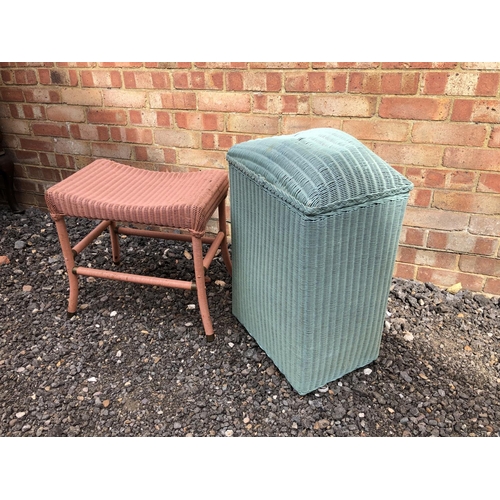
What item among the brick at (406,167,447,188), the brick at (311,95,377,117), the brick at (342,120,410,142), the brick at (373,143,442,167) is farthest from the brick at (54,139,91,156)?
the brick at (406,167,447,188)

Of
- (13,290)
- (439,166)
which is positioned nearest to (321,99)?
(439,166)

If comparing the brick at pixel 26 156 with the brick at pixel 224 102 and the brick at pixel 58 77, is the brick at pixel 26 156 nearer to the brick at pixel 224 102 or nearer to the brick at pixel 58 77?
the brick at pixel 58 77

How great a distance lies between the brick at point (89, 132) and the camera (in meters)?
2.53

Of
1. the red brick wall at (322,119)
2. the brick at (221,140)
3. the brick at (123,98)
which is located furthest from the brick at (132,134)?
the brick at (221,140)

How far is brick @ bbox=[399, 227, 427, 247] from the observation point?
2.15 metres

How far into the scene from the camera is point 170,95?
228 centimetres

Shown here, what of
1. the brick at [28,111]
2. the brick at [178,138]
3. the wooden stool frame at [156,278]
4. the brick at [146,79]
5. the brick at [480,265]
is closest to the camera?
the wooden stool frame at [156,278]

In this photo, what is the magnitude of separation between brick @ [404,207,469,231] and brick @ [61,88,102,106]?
1.75m

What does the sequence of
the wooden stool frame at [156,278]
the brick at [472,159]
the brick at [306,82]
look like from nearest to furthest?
the wooden stool frame at [156,278] → the brick at [472,159] → the brick at [306,82]

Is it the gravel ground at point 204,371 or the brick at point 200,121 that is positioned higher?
the brick at point 200,121

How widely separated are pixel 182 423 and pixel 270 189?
0.86 m

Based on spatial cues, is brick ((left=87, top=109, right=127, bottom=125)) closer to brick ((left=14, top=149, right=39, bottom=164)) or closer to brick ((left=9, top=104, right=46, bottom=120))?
brick ((left=9, top=104, right=46, bottom=120))

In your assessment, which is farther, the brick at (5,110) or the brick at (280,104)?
the brick at (5,110)

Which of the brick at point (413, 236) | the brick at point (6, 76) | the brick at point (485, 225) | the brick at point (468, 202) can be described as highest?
the brick at point (6, 76)
